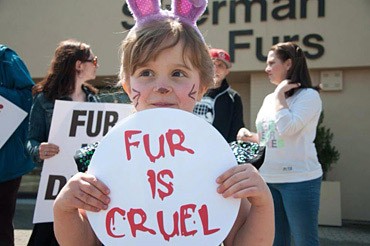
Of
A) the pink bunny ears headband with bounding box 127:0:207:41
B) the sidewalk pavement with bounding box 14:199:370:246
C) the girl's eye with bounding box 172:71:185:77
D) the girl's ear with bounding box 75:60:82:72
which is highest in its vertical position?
the pink bunny ears headband with bounding box 127:0:207:41

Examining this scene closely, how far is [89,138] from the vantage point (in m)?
2.64

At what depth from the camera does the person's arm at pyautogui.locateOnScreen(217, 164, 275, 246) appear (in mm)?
1154

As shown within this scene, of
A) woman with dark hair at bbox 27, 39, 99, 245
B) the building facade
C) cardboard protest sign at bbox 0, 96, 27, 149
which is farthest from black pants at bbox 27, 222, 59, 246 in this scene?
the building facade

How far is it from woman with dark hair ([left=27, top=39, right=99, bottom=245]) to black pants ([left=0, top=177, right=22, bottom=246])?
294mm

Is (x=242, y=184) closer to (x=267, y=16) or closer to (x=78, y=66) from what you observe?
(x=78, y=66)

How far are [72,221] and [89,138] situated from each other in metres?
1.42

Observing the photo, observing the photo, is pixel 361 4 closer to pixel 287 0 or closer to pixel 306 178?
pixel 287 0

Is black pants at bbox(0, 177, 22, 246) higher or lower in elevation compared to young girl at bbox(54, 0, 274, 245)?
lower

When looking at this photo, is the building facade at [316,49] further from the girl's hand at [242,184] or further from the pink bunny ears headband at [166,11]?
the girl's hand at [242,184]

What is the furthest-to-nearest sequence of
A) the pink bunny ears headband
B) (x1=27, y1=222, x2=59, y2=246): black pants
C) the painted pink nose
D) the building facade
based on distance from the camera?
1. the building facade
2. (x1=27, y1=222, x2=59, y2=246): black pants
3. the pink bunny ears headband
4. the painted pink nose

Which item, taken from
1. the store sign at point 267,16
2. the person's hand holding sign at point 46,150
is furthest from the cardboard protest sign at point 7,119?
the store sign at point 267,16

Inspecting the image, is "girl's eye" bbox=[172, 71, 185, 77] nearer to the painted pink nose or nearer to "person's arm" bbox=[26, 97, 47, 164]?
the painted pink nose

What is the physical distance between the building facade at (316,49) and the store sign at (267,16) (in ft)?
0.05

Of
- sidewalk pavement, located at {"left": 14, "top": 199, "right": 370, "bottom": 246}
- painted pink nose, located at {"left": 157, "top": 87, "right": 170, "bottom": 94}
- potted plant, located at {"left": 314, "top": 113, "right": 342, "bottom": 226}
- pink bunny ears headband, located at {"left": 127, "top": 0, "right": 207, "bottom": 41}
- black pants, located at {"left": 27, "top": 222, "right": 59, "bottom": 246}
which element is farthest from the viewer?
potted plant, located at {"left": 314, "top": 113, "right": 342, "bottom": 226}
